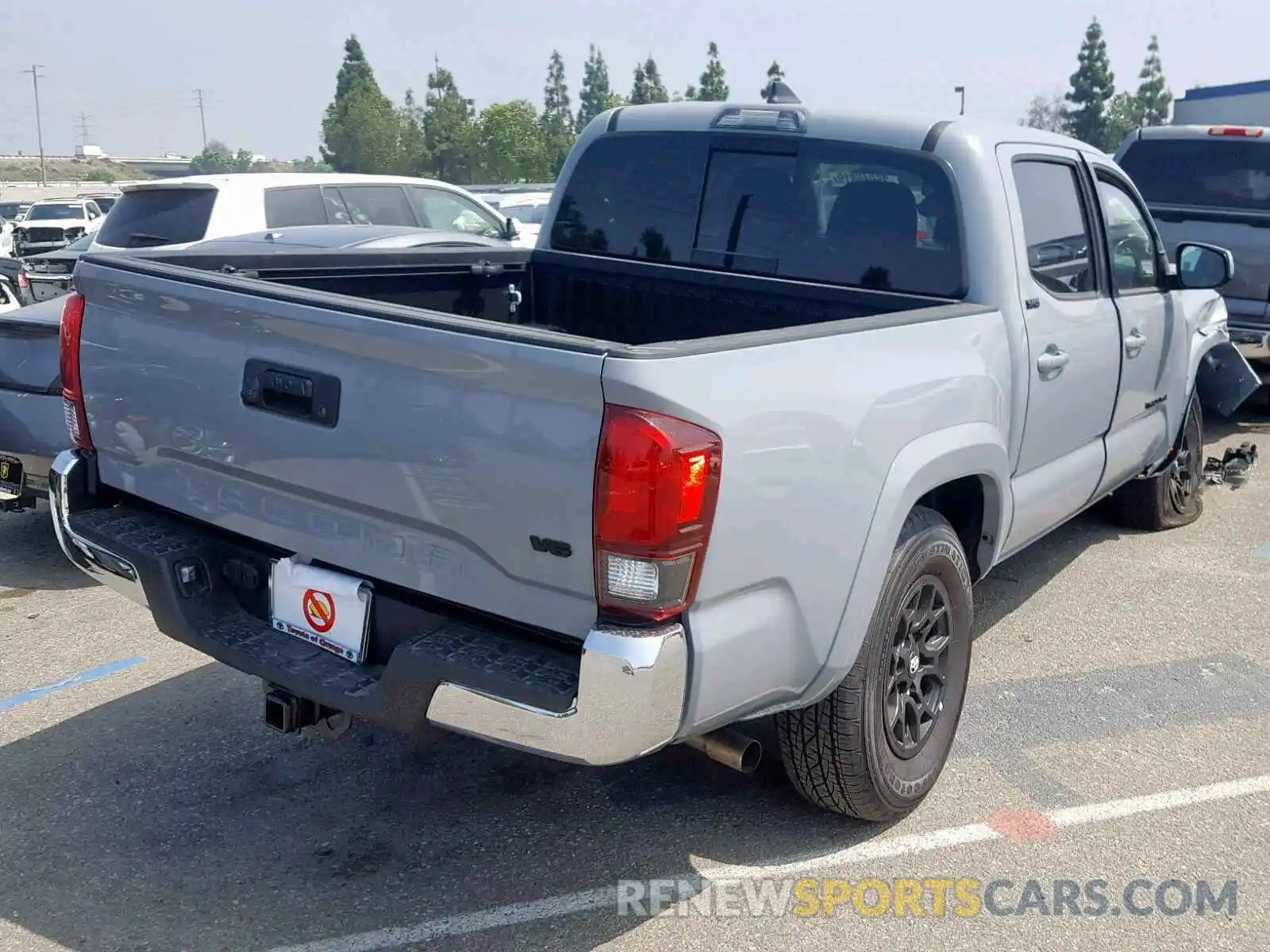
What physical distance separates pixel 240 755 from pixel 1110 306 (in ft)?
11.7

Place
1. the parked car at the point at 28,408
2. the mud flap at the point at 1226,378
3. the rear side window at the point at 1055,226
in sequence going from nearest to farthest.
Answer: the rear side window at the point at 1055,226, the parked car at the point at 28,408, the mud flap at the point at 1226,378

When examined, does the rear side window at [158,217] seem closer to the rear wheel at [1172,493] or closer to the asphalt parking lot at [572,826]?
the asphalt parking lot at [572,826]

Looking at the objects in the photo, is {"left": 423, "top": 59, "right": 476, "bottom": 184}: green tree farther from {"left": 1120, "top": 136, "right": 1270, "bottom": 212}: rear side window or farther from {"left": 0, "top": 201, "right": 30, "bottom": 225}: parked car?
{"left": 1120, "top": 136, "right": 1270, "bottom": 212}: rear side window

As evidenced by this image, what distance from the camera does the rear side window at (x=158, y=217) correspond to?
870cm

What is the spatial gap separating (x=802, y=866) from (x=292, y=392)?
186 cm

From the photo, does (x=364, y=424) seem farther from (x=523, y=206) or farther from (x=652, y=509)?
(x=523, y=206)

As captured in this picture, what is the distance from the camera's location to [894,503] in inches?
121

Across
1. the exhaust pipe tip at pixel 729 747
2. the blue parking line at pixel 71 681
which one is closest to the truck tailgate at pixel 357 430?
the exhaust pipe tip at pixel 729 747

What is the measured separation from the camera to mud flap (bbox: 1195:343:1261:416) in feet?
20.2

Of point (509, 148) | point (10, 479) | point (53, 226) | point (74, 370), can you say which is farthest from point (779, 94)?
point (509, 148)

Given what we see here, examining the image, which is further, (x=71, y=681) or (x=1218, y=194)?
(x=1218, y=194)

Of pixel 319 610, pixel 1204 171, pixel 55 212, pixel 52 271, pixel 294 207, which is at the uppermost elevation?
pixel 1204 171

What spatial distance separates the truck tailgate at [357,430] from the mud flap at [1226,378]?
185 inches

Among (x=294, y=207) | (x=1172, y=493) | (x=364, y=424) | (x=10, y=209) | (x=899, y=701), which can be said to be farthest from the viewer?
(x=10, y=209)
